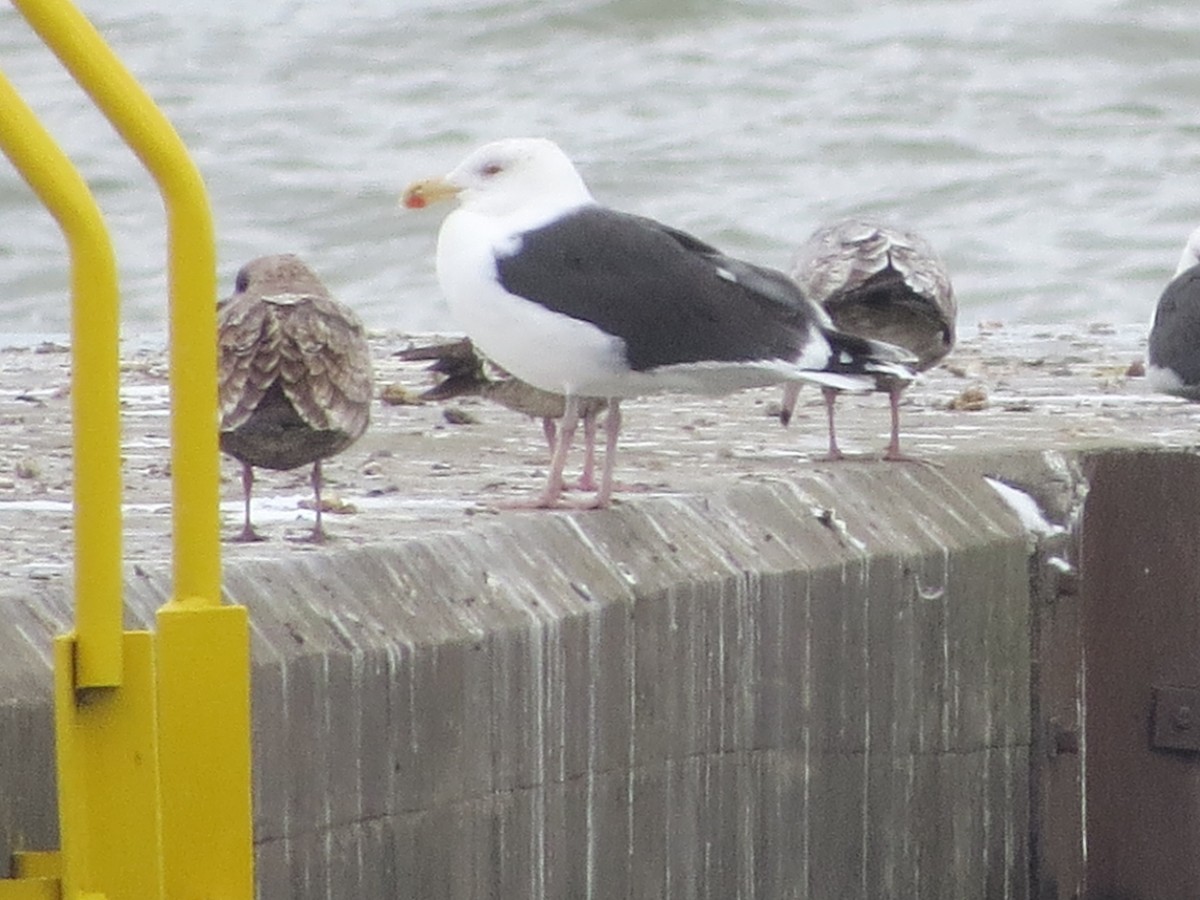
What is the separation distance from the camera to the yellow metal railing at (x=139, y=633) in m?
3.69

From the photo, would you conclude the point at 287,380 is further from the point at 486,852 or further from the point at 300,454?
the point at 486,852

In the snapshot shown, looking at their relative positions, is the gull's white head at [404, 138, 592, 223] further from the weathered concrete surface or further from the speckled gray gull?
the speckled gray gull

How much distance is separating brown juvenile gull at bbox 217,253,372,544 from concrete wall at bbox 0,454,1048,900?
324 millimetres

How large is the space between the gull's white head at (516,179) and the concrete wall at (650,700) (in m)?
0.74

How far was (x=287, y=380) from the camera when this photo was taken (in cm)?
518

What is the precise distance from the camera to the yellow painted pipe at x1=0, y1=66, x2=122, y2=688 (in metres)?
3.69

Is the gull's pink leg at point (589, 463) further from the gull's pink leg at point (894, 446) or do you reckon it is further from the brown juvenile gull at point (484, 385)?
the gull's pink leg at point (894, 446)

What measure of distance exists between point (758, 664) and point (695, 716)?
223mm

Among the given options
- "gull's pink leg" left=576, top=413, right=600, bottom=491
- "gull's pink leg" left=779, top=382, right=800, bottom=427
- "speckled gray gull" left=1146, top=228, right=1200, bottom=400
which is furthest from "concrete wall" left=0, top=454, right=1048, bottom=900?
"speckled gray gull" left=1146, top=228, right=1200, bottom=400

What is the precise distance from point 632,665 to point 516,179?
1.30 m

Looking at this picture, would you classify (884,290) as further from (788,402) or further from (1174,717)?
(1174,717)

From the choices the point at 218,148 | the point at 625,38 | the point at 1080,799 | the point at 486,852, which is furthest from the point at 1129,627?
the point at 625,38

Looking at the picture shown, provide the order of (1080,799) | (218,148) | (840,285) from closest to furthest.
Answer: (1080,799) → (840,285) → (218,148)

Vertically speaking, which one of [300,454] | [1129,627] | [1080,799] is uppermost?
[300,454]
